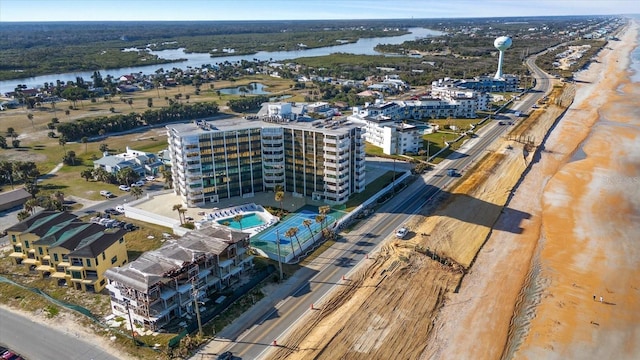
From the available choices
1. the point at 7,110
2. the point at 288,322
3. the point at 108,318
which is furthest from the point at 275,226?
the point at 7,110

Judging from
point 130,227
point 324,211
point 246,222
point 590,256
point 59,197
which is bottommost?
point 590,256

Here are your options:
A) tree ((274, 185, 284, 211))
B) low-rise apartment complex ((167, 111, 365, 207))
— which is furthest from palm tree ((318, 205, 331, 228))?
tree ((274, 185, 284, 211))

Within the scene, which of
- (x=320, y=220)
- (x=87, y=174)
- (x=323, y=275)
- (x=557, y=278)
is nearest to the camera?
(x=323, y=275)

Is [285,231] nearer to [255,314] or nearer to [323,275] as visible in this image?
[323,275]

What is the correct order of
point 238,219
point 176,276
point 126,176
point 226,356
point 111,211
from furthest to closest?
1. point 126,176
2. point 111,211
3. point 238,219
4. point 176,276
5. point 226,356

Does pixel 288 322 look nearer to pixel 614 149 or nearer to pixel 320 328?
pixel 320 328

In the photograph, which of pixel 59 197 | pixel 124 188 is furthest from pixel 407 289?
pixel 59 197

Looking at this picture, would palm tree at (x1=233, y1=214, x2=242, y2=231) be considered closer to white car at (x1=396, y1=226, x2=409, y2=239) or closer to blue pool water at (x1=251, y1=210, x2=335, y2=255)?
blue pool water at (x1=251, y1=210, x2=335, y2=255)

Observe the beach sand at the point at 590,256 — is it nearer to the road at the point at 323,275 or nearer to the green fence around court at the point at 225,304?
the road at the point at 323,275
